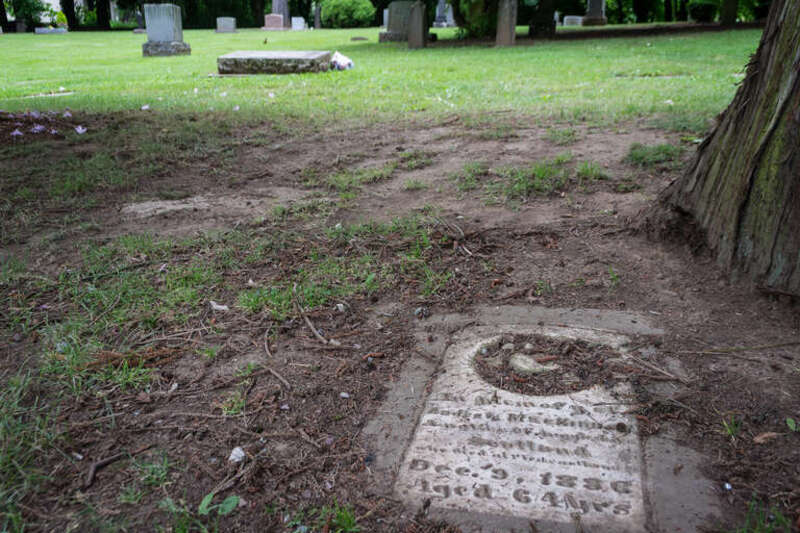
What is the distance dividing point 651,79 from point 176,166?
7096 mm

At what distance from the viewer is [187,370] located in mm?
2379

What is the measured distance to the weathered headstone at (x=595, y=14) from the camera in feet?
91.0

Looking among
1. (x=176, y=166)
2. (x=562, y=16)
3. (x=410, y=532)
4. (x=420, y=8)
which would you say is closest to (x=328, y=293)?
(x=410, y=532)

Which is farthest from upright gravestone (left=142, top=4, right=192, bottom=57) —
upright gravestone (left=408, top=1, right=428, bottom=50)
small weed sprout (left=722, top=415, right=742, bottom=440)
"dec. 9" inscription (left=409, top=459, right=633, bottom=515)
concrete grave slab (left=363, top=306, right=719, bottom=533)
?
small weed sprout (left=722, top=415, right=742, bottom=440)

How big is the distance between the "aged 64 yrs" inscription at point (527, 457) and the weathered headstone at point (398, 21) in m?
20.2

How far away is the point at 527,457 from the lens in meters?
1.85

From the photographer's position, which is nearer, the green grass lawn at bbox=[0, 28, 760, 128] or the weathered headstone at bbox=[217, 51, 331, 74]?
the green grass lawn at bbox=[0, 28, 760, 128]

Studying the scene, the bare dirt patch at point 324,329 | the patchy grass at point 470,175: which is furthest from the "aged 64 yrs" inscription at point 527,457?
the patchy grass at point 470,175

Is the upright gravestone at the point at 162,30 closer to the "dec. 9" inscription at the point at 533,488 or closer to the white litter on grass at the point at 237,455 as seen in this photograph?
the white litter on grass at the point at 237,455

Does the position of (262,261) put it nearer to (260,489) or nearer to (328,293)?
(328,293)

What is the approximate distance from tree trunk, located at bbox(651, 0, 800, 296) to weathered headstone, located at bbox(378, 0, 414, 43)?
1920cm

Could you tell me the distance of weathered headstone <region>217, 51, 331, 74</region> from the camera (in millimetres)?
11438

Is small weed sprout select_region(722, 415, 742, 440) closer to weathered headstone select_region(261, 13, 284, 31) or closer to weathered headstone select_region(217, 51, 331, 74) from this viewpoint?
weathered headstone select_region(217, 51, 331, 74)

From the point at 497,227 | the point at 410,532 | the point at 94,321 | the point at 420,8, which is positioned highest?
the point at 420,8
